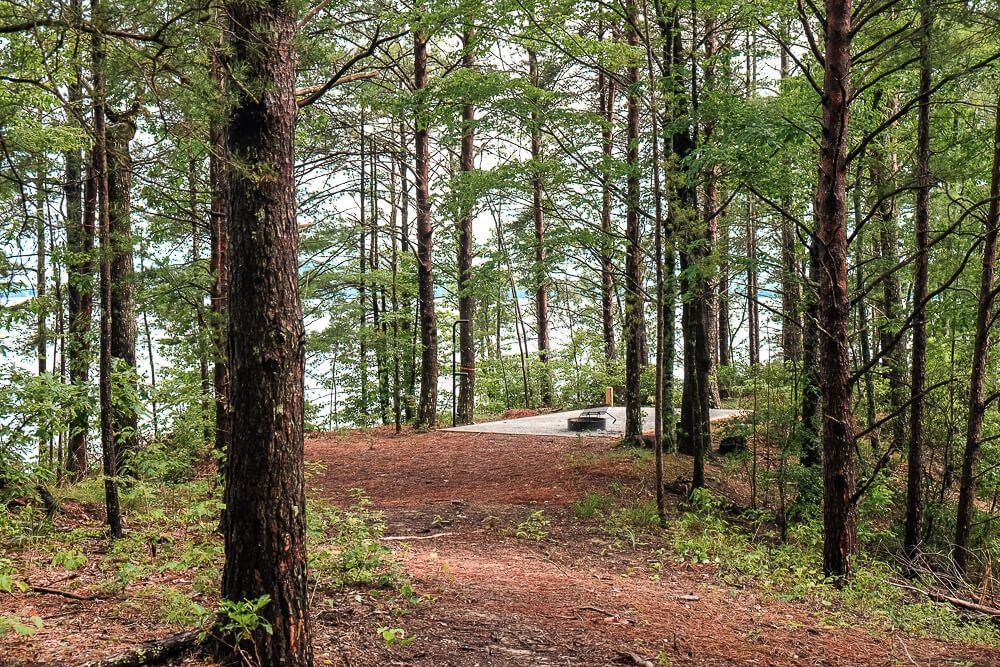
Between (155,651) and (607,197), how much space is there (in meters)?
12.3

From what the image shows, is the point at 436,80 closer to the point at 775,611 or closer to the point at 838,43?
the point at 838,43

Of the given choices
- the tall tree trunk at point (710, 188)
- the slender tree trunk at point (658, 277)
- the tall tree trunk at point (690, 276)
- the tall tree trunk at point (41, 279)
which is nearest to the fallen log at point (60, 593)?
the tall tree trunk at point (41, 279)

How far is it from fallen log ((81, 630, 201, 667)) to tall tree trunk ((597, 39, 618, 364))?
23.2ft

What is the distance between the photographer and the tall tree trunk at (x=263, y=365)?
3707 millimetres

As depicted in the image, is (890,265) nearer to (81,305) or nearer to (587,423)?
(587,423)

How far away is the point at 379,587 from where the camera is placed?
5.05 meters

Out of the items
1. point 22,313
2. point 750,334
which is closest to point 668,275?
point 22,313

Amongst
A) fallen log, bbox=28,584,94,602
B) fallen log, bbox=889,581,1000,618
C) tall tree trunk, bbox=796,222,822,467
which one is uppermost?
tall tree trunk, bbox=796,222,822,467

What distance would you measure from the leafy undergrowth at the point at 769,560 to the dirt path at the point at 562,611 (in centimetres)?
21

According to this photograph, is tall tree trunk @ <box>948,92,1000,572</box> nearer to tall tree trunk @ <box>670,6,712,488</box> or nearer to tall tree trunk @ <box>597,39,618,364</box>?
tall tree trunk @ <box>670,6,712,488</box>

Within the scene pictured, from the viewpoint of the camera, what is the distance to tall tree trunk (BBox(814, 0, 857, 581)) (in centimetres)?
622

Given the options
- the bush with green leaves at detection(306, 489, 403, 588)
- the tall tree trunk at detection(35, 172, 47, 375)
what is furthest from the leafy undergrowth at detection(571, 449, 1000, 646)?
the tall tree trunk at detection(35, 172, 47, 375)

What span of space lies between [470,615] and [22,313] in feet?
20.4

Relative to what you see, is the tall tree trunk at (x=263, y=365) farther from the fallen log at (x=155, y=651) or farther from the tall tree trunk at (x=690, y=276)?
the tall tree trunk at (x=690, y=276)
